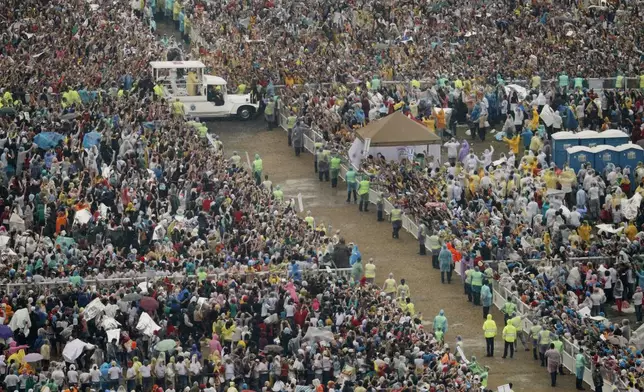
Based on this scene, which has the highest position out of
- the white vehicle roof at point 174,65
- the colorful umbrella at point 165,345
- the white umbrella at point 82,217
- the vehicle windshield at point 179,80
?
the white vehicle roof at point 174,65

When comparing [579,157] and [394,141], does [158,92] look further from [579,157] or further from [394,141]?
[579,157]

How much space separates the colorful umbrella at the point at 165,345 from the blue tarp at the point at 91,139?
12.6 metres

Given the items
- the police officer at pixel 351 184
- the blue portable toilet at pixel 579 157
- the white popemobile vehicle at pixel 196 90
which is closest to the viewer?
the police officer at pixel 351 184

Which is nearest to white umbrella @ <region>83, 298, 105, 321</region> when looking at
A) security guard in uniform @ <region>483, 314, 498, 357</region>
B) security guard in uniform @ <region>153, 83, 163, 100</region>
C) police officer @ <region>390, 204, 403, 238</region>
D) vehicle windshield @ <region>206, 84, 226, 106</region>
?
security guard in uniform @ <region>483, 314, 498, 357</region>

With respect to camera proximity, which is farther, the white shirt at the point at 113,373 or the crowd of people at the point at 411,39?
the crowd of people at the point at 411,39

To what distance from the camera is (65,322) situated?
170 feet

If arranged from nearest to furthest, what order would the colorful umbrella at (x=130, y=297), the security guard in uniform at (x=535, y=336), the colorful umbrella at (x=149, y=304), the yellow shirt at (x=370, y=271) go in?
1. the colorful umbrella at (x=149, y=304)
2. the colorful umbrella at (x=130, y=297)
3. the security guard in uniform at (x=535, y=336)
4. the yellow shirt at (x=370, y=271)

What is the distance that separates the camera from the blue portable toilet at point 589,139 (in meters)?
66.3

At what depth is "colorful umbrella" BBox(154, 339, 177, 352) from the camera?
167ft

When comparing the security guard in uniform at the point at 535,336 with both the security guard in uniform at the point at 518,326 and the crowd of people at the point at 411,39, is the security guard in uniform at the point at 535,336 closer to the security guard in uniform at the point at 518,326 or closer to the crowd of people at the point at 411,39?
the security guard in uniform at the point at 518,326

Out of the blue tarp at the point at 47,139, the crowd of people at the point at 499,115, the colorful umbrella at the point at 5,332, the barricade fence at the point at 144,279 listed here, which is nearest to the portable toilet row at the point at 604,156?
the crowd of people at the point at 499,115

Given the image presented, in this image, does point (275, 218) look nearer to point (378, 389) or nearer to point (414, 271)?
point (414, 271)

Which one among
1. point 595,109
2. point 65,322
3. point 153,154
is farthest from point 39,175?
point 595,109

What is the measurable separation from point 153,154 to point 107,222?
534 cm
